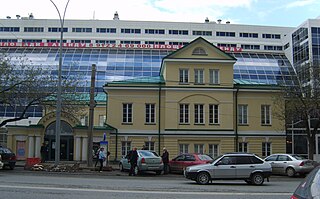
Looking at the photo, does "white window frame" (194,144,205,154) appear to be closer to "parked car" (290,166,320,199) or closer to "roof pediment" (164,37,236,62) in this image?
"roof pediment" (164,37,236,62)

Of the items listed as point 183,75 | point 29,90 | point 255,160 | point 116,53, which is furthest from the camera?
point 116,53

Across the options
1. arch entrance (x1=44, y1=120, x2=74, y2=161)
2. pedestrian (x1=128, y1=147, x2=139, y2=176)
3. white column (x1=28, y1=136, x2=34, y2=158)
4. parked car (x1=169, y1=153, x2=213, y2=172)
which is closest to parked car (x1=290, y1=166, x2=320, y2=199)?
pedestrian (x1=128, y1=147, x2=139, y2=176)

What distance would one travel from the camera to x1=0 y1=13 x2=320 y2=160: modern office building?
37312 millimetres

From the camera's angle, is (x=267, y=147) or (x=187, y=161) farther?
(x=267, y=147)

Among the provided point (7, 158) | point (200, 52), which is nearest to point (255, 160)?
point (7, 158)

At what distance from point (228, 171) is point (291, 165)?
8621mm

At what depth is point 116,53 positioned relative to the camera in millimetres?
58125

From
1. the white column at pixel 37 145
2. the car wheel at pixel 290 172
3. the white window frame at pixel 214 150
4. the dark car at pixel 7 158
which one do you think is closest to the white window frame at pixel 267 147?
the white window frame at pixel 214 150

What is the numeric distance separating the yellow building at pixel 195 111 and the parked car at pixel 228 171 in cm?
1852

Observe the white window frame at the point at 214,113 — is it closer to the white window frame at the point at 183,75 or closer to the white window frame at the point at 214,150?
the white window frame at the point at 214,150

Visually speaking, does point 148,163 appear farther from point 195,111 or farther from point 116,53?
point 116,53

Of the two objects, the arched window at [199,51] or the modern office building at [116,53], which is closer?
the modern office building at [116,53]

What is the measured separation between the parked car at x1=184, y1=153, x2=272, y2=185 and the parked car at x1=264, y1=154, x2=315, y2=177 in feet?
23.9

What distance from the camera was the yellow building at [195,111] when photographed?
3719cm
